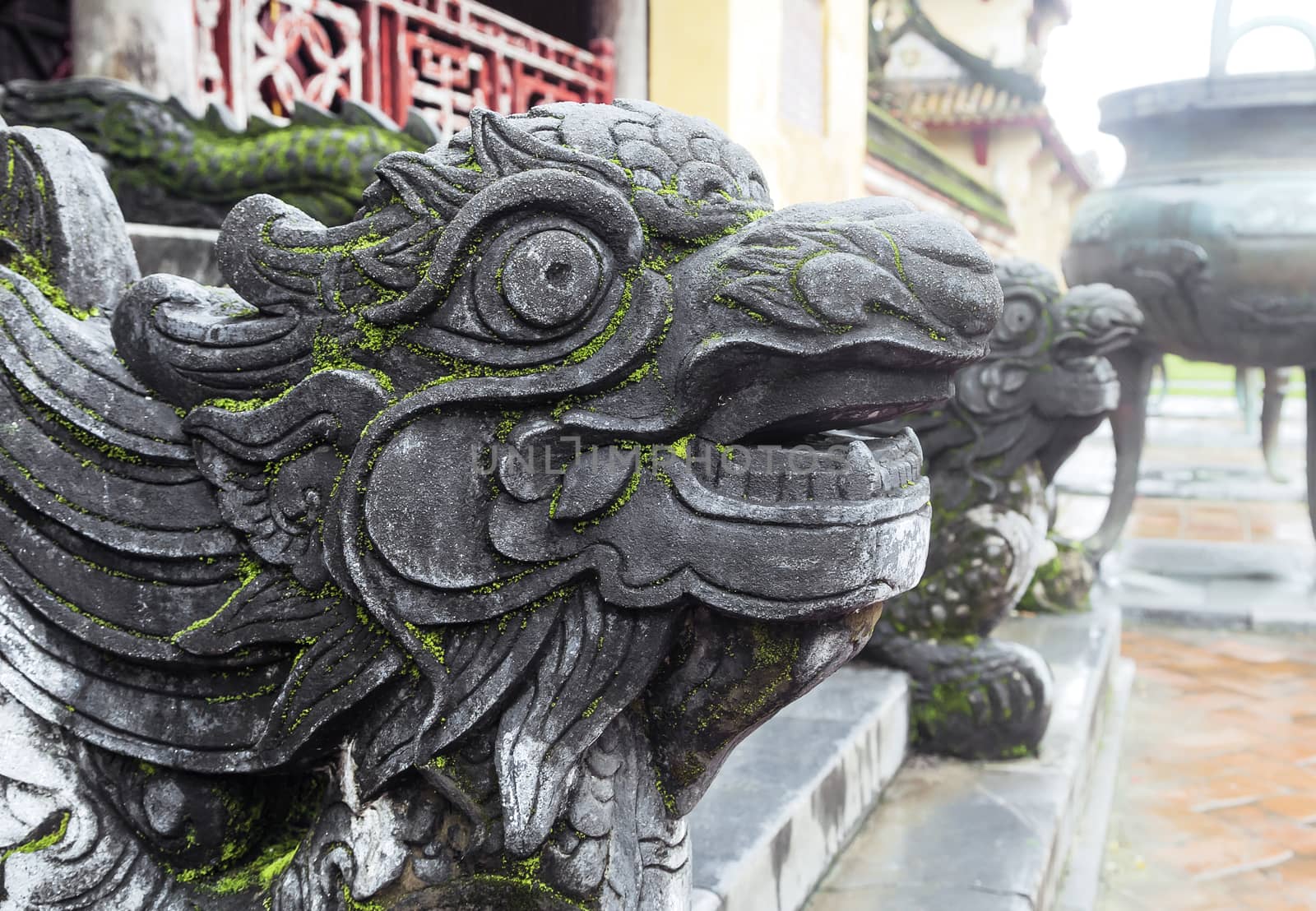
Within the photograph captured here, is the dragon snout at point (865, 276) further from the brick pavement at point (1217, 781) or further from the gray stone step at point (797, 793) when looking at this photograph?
the brick pavement at point (1217, 781)

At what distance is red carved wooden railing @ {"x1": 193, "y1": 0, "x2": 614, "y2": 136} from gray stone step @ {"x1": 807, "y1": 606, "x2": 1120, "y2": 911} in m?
2.29

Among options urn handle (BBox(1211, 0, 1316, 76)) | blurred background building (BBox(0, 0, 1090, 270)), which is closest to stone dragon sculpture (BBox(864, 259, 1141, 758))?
blurred background building (BBox(0, 0, 1090, 270))

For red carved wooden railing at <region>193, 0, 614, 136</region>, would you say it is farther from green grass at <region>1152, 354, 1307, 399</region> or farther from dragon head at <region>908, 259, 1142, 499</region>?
green grass at <region>1152, 354, 1307, 399</region>

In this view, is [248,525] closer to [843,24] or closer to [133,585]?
[133,585]

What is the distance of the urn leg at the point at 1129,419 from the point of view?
525cm

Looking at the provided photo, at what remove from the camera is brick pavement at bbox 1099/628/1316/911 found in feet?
8.76

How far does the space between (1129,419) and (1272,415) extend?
2.20m

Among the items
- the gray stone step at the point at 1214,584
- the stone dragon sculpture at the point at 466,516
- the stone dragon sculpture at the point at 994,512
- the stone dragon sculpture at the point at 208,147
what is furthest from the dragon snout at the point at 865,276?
the gray stone step at the point at 1214,584

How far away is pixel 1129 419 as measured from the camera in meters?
5.37

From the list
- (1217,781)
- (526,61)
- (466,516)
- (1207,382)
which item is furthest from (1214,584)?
(1207,382)

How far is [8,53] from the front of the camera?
4902 millimetres

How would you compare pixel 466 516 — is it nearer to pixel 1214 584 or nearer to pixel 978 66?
pixel 1214 584

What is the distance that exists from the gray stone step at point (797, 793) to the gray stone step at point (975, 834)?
5cm

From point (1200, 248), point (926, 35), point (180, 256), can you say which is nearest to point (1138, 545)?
point (1200, 248)
